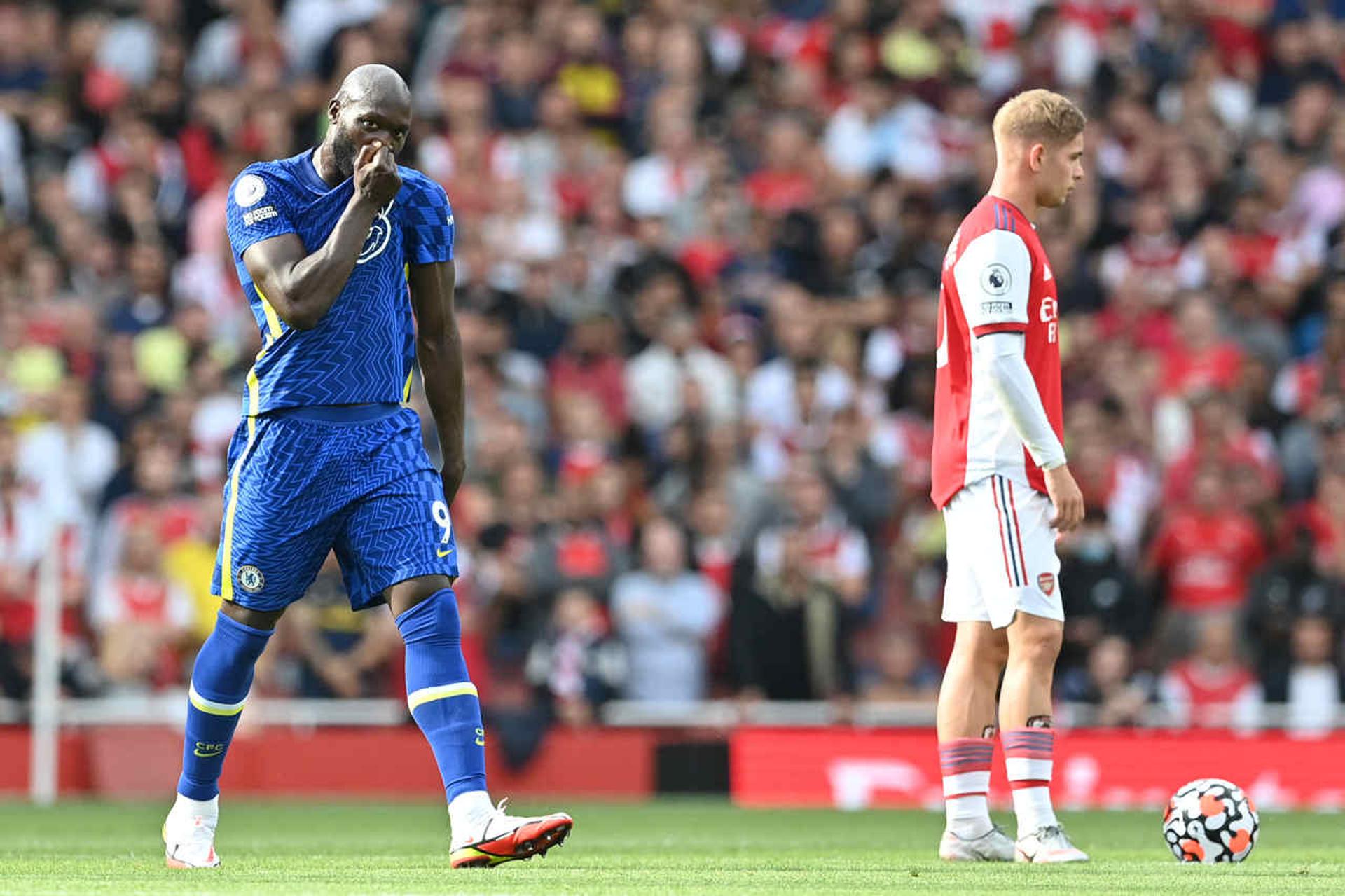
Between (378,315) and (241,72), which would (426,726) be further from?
(241,72)

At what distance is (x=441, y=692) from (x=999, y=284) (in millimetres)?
2392

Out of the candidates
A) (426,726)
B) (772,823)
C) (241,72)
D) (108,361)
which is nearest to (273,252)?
(426,726)

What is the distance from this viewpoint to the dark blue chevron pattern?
23.6 feet

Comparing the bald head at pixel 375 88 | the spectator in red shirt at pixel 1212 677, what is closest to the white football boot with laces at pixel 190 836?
the bald head at pixel 375 88

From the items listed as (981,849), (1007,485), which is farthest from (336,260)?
(981,849)

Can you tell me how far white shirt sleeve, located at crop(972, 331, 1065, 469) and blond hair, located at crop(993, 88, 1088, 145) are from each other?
78cm

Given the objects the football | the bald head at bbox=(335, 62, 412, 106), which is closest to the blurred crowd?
the football

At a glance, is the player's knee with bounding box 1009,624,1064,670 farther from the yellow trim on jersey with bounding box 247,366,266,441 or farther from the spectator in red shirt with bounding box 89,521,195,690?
the spectator in red shirt with bounding box 89,521,195,690

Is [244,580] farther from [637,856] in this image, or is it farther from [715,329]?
[715,329]

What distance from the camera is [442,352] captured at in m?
7.59

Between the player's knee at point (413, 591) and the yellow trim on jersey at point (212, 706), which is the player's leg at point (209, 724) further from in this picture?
the player's knee at point (413, 591)

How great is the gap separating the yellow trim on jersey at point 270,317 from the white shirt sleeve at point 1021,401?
7.82 ft

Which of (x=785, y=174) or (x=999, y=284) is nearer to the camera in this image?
(x=999, y=284)

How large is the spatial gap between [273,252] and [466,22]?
1200cm
